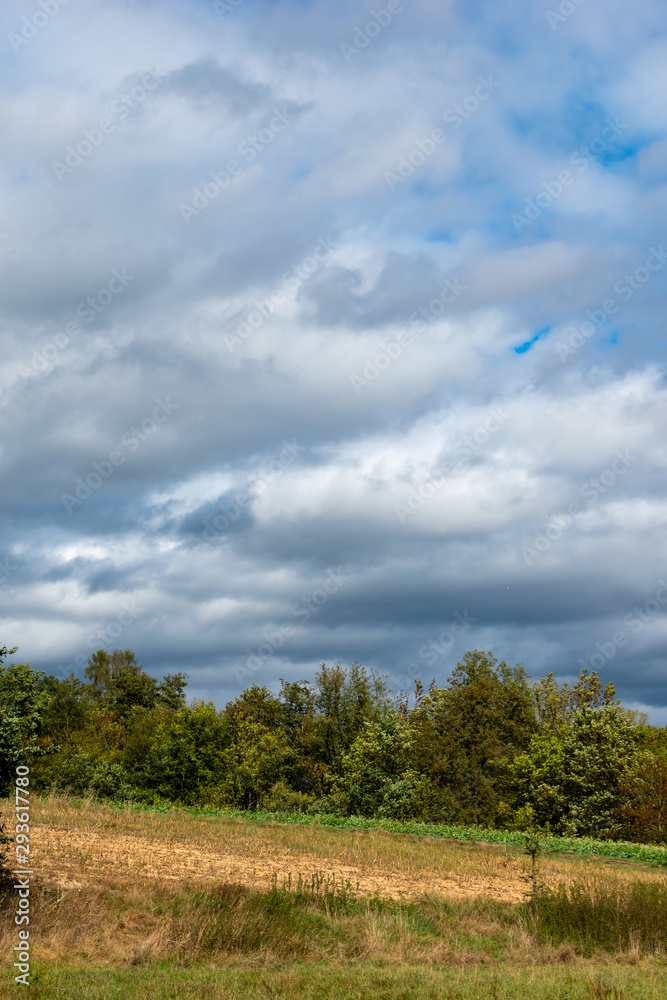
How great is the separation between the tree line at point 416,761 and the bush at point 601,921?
3881cm

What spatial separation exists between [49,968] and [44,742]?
75.0 metres

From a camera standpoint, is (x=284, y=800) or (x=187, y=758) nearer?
(x=187, y=758)

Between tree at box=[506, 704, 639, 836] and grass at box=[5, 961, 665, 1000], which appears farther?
tree at box=[506, 704, 639, 836]

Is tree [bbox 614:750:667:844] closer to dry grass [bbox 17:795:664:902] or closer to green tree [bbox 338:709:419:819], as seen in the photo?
green tree [bbox 338:709:419:819]

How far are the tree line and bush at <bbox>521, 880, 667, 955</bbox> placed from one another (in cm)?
3881

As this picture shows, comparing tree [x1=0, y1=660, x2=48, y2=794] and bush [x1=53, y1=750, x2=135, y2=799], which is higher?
tree [x1=0, y1=660, x2=48, y2=794]

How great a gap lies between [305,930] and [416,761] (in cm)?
5196

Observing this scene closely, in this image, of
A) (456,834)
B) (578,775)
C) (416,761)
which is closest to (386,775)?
(416,761)

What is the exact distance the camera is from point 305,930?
63.1 feet

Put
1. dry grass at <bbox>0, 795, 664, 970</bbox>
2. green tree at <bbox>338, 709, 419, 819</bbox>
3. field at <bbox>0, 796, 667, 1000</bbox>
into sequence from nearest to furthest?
field at <bbox>0, 796, 667, 1000</bbox>, dry grass at <bbox>0, 795, 664, 970</bbox>, green tree at <bbox>338, 709, 419, 819</bbox>

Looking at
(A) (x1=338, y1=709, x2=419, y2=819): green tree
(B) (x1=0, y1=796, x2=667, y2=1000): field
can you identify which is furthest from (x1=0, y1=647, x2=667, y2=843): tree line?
(B) (x1=0, y1=796, x2=667, y2=1000): field

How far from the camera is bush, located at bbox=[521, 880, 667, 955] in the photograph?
19531 millimetres

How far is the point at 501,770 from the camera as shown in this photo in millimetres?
72062

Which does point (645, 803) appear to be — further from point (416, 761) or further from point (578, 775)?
point (416, 761)
